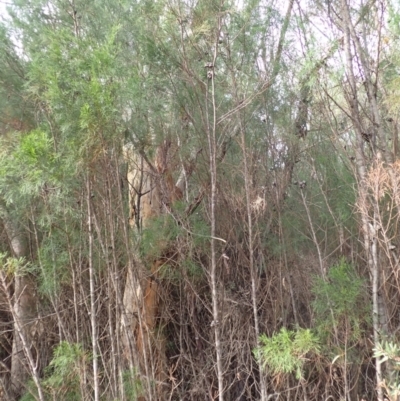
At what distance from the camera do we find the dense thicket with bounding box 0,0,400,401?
2551mm

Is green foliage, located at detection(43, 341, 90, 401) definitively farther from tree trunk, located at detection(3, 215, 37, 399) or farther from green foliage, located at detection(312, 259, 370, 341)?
green foliage, located at detection(312, 259, 370, 341)

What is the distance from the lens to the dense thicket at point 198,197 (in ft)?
8.37

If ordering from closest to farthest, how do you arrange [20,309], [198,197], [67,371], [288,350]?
[288,350], [67,371], [198,197], [20,309]

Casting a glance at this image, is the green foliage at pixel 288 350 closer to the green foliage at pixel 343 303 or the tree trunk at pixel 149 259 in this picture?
the green foliage at pixel 343 303

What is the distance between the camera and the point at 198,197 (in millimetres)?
3496

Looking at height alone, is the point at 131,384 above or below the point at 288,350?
below

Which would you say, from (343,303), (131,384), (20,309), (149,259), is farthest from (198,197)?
(20,309)

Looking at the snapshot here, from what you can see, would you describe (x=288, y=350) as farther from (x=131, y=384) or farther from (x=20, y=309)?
(x=20, y=309)

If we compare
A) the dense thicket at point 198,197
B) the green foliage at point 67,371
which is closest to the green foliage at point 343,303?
the dense thicket at point 198,197

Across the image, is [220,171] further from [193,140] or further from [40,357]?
[40,357]

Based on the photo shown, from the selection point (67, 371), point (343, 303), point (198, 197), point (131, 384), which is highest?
point (198, 197)

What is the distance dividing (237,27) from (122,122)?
1.17 meters

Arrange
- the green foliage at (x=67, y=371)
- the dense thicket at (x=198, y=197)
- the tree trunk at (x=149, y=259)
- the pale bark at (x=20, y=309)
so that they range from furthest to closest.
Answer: the pale bark at (x=20, y=309)
the tree trunk at (x=149, y=259)
the green foliage at (x=67, y=371)
the dense thicket at (x=198, y=197)

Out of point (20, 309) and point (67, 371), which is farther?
point (20, 309)
